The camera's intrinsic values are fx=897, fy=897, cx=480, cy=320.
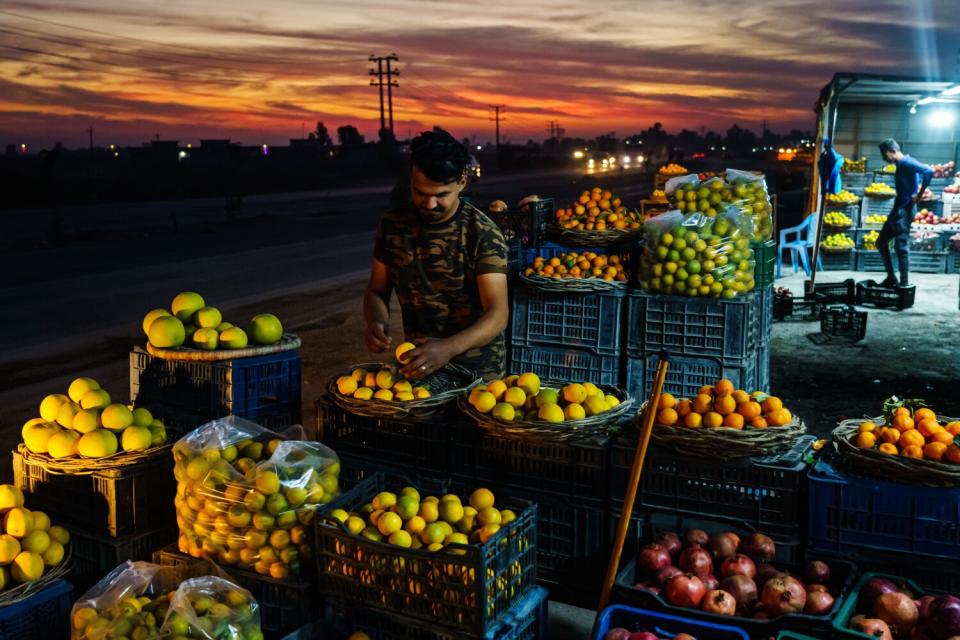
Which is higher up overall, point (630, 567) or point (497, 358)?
point (497, 358)

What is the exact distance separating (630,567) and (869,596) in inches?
37.6

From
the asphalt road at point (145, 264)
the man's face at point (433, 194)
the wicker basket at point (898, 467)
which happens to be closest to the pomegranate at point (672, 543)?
the wicker basket at point (898, 467)

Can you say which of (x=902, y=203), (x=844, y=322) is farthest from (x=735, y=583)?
(x=902, y=203)

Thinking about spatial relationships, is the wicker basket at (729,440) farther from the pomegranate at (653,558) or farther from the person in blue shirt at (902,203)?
the person in blue shirt at (902,203)

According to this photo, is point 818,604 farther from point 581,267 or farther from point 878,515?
point 581,267

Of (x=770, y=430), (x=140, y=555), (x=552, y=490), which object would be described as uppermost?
(x=770, y=430)

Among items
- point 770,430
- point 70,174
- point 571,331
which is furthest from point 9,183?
point 770,430

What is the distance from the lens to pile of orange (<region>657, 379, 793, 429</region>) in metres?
4.01

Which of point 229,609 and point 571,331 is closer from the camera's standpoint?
point 229,609

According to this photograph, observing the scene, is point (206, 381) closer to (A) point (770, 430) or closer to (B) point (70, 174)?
(A) point (770, 430)

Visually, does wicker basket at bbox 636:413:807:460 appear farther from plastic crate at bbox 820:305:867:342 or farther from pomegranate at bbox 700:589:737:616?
plastic crate at bbox 820:305:867:342

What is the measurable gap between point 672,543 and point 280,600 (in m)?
1.69

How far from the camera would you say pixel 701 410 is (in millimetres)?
4137

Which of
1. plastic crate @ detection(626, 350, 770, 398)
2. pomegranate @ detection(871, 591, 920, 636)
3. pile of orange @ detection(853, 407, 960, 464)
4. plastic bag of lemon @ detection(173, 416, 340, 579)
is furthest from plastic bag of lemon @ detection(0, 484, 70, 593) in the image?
plastic crate @ detection(626, 350, 770, 398)
